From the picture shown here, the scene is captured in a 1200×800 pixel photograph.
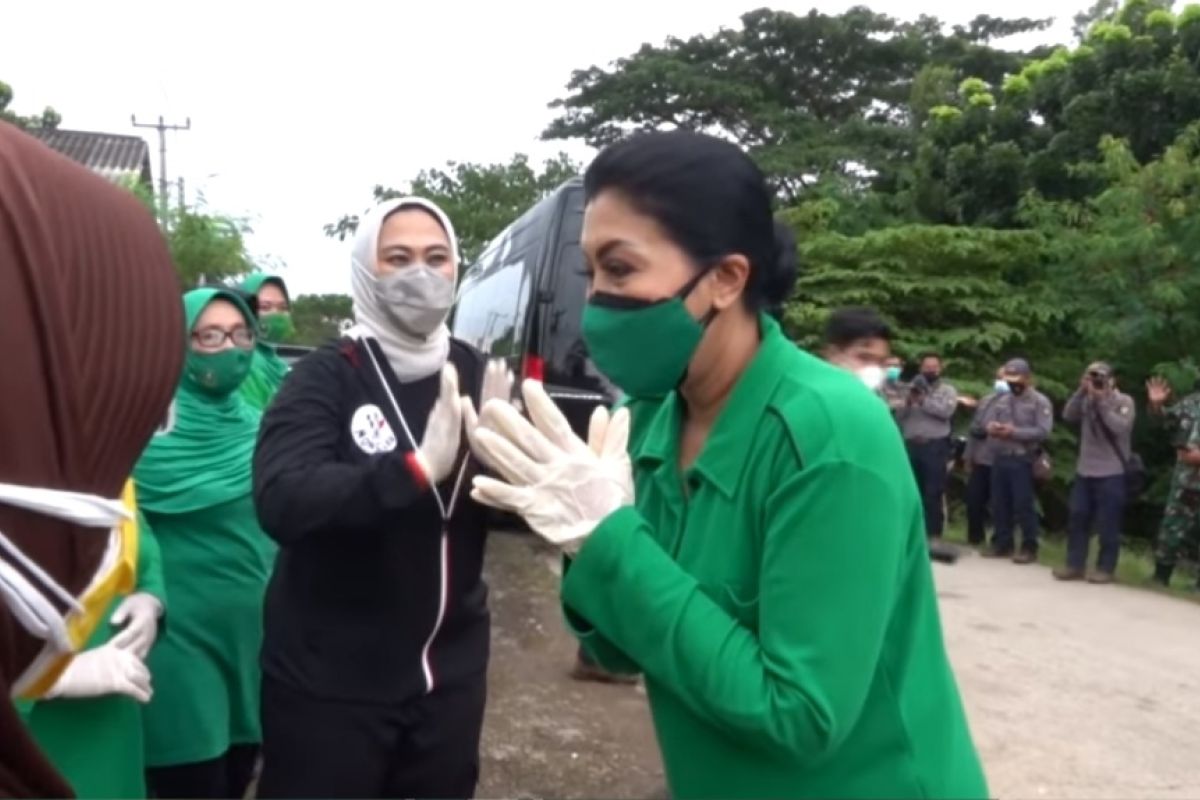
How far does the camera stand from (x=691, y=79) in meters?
23.2

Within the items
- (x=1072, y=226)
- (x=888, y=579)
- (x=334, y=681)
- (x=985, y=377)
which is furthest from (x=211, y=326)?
(x=1072, y=226)

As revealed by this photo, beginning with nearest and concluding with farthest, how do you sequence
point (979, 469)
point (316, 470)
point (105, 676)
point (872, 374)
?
point (105, 676), point (316, 470), point (872, 374), point (979, 469)

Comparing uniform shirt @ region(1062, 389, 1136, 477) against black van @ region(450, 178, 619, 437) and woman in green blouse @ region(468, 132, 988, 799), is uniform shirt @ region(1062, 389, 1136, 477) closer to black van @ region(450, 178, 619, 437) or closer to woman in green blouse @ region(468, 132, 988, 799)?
black van @ region(450, 178, 619, 437)

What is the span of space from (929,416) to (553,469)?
9.55 metres

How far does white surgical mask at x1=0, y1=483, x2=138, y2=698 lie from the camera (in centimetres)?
112

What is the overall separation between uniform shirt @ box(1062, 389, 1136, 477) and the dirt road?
1020 mm

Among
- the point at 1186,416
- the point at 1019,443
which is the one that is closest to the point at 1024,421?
the point at 1019,443

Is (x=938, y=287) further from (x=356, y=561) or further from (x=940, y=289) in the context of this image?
(x=356, y=561)

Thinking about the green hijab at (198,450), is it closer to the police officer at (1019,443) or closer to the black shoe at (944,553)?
the black shoe at (944,553)

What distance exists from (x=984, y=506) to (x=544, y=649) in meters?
6.35

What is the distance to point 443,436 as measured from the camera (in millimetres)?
2410

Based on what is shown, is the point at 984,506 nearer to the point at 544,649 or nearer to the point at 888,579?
the point at 544,649

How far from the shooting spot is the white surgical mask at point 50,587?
3.69 feet

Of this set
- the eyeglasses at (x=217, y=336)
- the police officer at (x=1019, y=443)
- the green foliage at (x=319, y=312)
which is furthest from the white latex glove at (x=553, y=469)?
the green foliage at (x=319, y=312)
